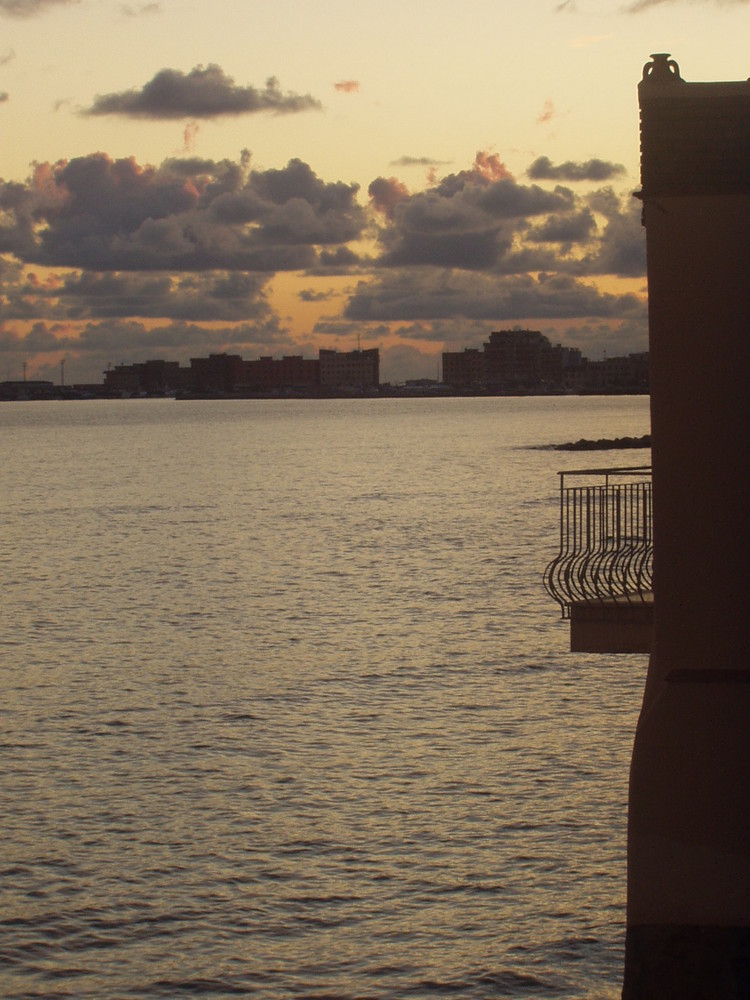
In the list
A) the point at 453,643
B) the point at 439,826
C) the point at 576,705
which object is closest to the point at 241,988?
the point at 439,826

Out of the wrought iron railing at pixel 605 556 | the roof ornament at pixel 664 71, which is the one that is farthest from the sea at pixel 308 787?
the roof ornament at pixel 664 71

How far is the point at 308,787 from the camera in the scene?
831 inches

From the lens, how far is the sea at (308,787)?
14.8 m

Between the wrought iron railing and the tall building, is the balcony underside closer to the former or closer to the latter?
the wrought iron railing

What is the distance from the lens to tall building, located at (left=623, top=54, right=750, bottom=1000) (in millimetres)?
10492

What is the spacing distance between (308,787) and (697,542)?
38.2 feet

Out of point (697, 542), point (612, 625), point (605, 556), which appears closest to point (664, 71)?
point (697, 542)

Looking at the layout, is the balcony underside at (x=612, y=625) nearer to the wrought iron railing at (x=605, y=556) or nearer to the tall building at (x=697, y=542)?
the wrought iron railing at (x=605, y=556)

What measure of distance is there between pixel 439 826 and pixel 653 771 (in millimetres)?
8743

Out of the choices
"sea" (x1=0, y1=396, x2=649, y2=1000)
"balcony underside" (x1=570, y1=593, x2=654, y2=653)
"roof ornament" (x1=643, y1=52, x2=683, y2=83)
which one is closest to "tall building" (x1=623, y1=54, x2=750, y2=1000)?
"roof ornament" (x1=643, y1=52, x2=683, y2=83)

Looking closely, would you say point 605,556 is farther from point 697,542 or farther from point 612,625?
point 697,542

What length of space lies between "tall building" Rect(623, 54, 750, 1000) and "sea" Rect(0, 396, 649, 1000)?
3.40 meters

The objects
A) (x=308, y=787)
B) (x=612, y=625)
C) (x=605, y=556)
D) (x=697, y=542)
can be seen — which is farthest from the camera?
(x=308, y=787)

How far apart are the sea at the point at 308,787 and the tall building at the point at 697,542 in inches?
134
